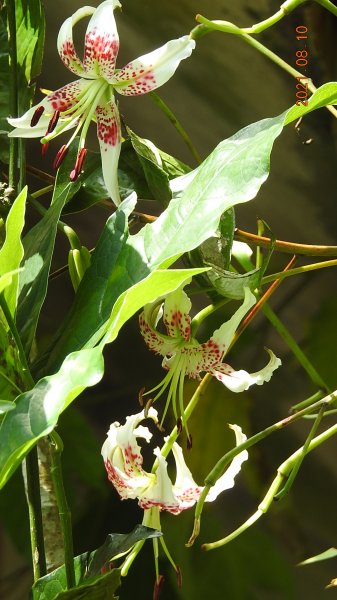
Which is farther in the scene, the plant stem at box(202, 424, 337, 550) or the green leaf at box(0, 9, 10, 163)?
the green leaf at box(0, 9, 10, 163)

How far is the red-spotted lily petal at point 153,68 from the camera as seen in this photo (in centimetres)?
53

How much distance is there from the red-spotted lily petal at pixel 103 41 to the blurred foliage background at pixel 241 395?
1.11 ft

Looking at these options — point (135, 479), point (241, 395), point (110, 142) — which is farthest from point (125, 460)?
point (241, 395)

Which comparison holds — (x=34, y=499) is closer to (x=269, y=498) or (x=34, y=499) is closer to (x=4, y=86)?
(x=269, y=498)

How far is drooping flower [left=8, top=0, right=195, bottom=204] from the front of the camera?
56 centimetres

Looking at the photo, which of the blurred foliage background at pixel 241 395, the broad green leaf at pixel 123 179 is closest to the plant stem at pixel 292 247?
the broad green leaf at pixel 123 179

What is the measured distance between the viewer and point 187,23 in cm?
90

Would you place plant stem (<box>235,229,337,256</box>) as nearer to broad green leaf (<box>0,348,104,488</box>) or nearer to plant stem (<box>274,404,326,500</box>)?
plant stem (<box>274,404,326,500</box>)

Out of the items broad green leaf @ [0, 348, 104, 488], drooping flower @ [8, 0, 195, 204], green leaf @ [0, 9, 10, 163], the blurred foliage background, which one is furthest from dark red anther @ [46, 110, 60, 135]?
the blurred foliage background

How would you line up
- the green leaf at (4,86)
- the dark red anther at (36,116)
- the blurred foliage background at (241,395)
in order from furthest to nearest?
the blurred foliage background at (241,395) → the green leaf at (4,86) → the dark red anther at (36,116)

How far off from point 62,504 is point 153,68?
0.92ft

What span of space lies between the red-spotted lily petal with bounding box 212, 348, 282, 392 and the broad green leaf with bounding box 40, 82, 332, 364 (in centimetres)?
13

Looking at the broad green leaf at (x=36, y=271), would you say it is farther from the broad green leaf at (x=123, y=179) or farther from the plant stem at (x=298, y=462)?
the plant stem at (x=298, y=462)

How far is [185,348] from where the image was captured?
63cm
